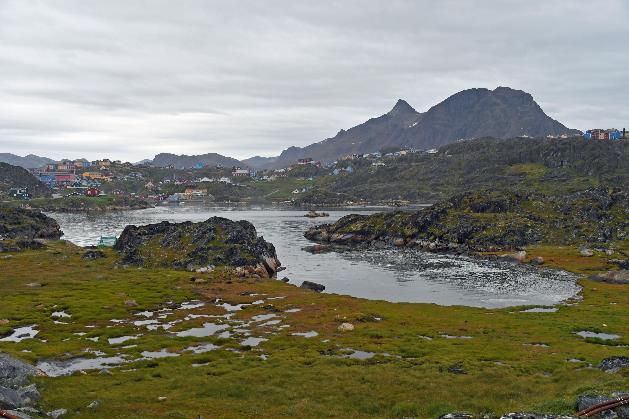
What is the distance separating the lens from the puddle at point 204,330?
59.4m

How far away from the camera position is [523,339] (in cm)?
5522

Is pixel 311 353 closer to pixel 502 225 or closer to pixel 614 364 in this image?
pixel 614 364

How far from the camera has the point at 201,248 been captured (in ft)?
419

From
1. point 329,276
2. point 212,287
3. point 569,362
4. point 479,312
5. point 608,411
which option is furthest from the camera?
point 329,276

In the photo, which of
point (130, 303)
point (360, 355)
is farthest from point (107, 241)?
point (360, 355)

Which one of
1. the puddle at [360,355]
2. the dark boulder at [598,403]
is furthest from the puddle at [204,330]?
the dark boulder at [598,403]

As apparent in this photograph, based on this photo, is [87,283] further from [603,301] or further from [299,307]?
[603,301]

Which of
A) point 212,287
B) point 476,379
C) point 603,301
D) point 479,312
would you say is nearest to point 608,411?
point 476,379

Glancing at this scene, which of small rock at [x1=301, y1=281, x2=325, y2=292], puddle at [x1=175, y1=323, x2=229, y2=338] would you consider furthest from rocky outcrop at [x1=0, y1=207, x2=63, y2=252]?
puddle at [x1=175, y1=323, x2=229, y2=338]

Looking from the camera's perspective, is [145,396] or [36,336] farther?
[36,336]

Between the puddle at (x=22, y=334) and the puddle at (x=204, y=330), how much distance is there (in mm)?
17118

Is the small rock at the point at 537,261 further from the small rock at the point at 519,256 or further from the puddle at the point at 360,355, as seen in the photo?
the puddle at the point at 360,355

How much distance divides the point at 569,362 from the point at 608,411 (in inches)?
920

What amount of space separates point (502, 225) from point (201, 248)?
105 metres
